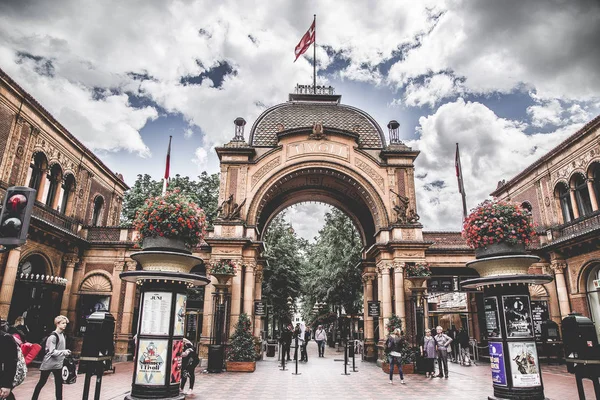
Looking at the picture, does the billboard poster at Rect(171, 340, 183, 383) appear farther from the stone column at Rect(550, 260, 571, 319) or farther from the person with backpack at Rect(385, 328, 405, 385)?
the stone column at Rect(550, 260, 571, 319)

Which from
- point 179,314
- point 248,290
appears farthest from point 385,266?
point 179,314

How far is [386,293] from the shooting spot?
682 inches

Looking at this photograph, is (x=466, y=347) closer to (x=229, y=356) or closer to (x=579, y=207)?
(x=579, y=207)

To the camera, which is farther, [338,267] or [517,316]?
[338,267]

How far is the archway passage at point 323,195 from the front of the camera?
1917 centimetres

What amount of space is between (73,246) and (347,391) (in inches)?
613

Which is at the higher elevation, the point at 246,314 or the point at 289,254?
the point at 289,254

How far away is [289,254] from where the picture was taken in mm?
29703

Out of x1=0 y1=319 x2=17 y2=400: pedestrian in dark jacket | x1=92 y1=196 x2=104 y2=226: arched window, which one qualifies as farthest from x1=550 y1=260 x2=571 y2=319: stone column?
x1=92 y1=196 x2=104 y2=226: arched window

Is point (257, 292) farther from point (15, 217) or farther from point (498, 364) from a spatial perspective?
point (15, 217)

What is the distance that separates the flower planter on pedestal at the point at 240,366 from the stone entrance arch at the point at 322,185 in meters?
2.03

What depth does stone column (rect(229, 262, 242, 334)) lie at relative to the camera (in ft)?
54.0

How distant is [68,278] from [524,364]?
19484mm

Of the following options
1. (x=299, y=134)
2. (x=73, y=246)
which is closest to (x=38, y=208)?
(x=73, y=246)
